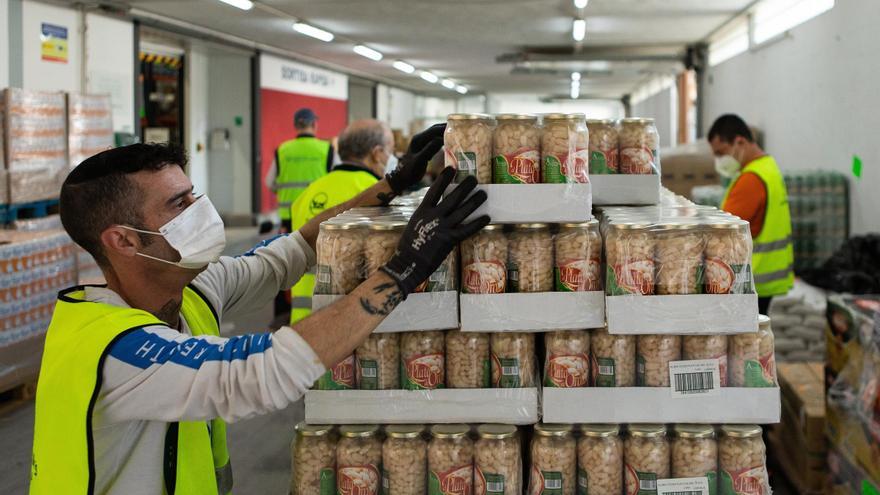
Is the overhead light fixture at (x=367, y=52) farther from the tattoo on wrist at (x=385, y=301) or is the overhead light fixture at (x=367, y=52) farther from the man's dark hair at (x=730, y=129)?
the tattoo on wrist at (x=385, y=301)

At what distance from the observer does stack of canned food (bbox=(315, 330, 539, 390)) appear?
2.36m

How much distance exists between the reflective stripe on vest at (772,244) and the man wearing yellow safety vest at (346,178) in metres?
2.37

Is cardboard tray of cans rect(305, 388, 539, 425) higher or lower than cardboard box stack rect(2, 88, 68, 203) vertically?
Result: lower

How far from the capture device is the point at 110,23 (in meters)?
11.7

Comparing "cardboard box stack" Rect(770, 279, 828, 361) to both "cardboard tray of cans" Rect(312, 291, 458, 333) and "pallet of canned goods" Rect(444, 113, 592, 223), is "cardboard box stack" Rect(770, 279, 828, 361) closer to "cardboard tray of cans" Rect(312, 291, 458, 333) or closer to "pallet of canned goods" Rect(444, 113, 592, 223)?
"pallet of canned goods" Rect(444, 113, 592, 223)

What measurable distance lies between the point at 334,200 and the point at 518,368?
2985 millimetres

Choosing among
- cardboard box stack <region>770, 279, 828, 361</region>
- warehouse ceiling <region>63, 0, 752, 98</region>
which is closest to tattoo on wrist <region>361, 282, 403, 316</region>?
cardboard box stack <region>770, 279, 828, 361</region>

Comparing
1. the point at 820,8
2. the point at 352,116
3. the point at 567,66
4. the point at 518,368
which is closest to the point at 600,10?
the point at 820,8

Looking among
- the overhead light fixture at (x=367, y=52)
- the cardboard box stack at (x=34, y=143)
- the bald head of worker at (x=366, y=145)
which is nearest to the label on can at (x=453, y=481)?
the bald head of worker at (x=366, y=145)

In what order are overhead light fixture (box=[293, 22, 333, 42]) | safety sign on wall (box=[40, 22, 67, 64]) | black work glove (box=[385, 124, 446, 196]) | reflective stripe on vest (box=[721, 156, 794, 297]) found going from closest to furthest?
1. black work glove (box=[385, 124, 446, 196])
2. reflective stripe on vest (box=[721, 156, 794, 297])
3. safety sign on wall (box=[40, 22, 67, 64])
4. overhead light fixture (box=[293, 22, 333, 42])

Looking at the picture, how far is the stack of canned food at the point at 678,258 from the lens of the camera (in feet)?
7.55

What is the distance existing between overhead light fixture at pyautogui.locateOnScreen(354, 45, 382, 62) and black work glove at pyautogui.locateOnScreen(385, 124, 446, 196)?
14.4 m

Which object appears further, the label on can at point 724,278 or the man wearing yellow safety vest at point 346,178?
the man wearing yellow safety vest at point 346,178

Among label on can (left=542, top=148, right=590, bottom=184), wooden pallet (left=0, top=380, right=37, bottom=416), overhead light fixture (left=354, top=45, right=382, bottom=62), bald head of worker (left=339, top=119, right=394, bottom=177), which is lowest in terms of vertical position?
wooden pallet (left=0, top=380, right=37, bottom=416)
